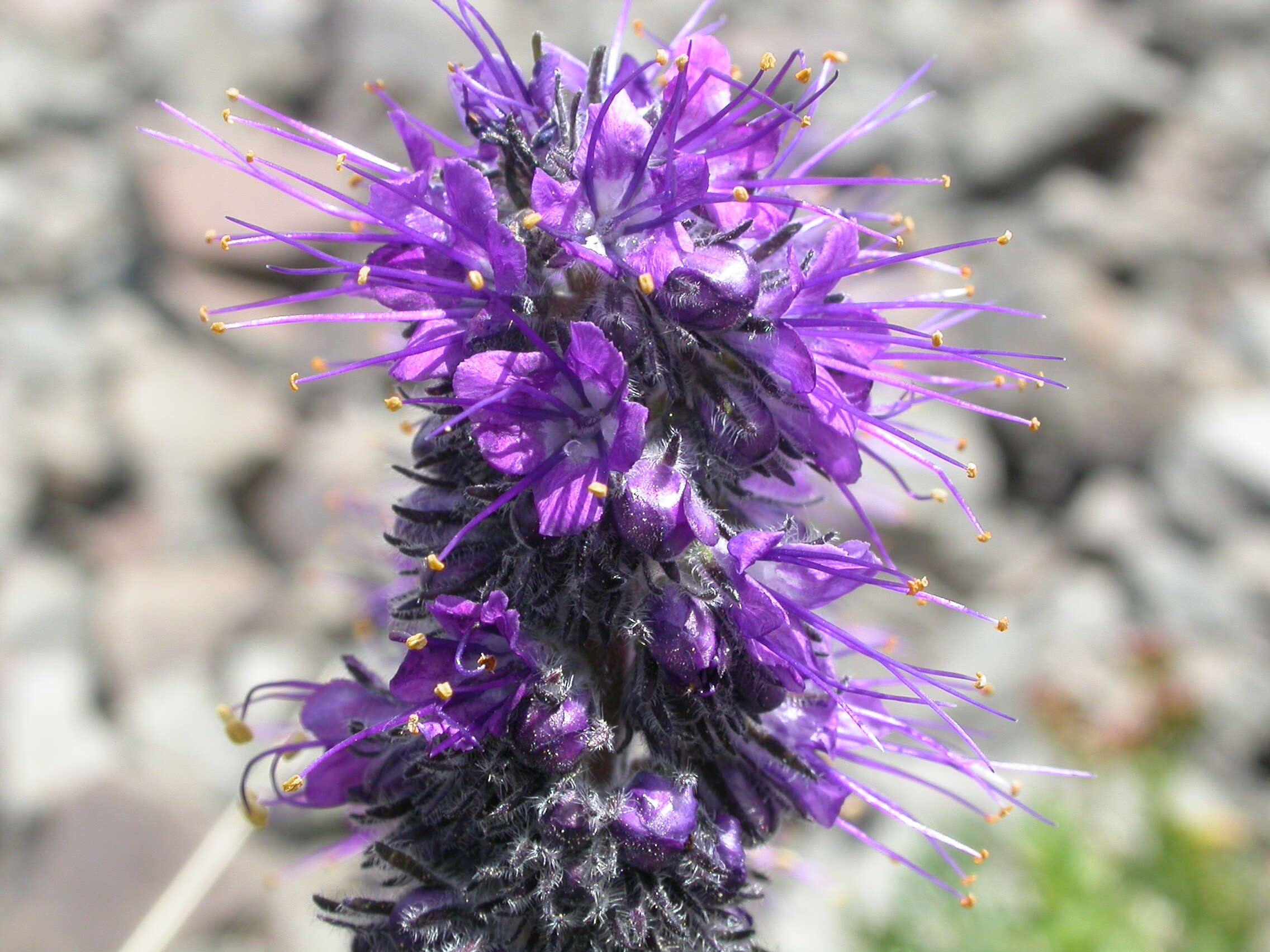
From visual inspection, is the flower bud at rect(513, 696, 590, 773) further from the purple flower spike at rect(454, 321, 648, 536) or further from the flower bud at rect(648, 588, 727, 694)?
the purple flower spike at rect(454, 321, 648, 536)

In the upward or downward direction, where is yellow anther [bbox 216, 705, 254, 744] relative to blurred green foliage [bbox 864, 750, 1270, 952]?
upward

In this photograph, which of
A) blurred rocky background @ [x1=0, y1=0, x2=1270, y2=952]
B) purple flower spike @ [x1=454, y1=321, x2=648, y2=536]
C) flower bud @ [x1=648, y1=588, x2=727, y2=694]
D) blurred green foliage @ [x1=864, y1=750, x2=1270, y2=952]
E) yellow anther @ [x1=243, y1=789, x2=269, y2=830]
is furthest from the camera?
blurred rocky background @ [x1=0, y1=0, x2=1270, y2=952]

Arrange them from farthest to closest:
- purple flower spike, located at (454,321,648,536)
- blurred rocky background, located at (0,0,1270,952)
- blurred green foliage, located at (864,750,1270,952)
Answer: blurred rocky background, located at (0,0,1270,952)
blurred green foliage, located at (864,750,1270,952)
purple flower spike, located at (454,321,648,536)

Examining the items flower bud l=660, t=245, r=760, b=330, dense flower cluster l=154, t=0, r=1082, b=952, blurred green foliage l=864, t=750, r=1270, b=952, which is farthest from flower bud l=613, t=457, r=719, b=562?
blurred green foliage l=864, t=750, r=1270, b=952

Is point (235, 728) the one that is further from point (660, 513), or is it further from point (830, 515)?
point (830, 515)

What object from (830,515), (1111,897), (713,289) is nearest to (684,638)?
(713,289)

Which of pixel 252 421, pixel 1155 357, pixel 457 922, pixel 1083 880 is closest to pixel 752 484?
pixel 457 922

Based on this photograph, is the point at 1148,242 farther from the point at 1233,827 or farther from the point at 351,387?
the point at 351,387

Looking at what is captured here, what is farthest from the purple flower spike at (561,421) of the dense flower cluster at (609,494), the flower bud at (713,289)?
the flower bud at (713,289)
